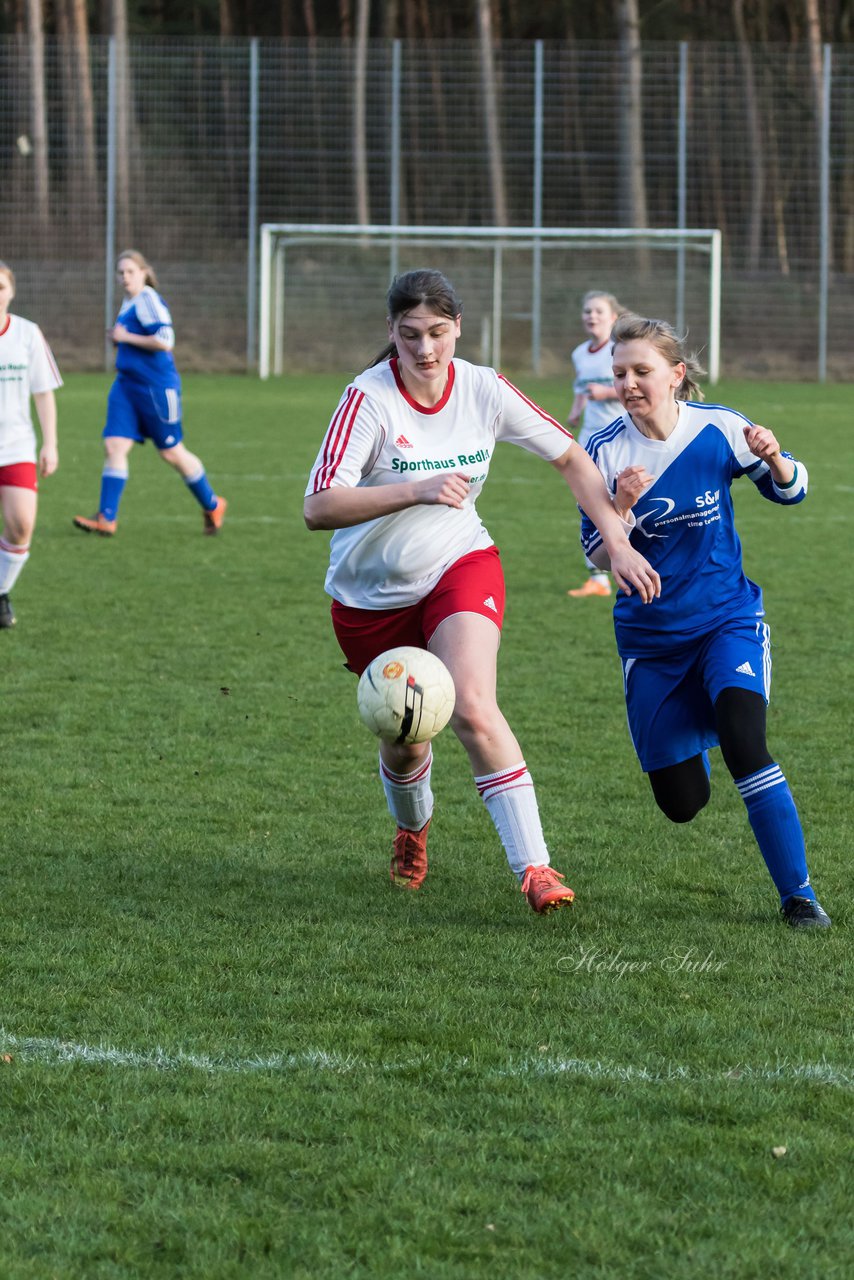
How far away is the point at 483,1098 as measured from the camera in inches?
134

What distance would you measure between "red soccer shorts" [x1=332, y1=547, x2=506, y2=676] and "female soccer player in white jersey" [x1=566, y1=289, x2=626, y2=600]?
17.6 ft

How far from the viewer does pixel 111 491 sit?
41.0ft

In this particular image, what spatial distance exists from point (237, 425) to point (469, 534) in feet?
55.4

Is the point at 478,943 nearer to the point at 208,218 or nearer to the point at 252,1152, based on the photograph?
the point at 252,1152

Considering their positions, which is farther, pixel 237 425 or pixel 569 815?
pixel 237 425

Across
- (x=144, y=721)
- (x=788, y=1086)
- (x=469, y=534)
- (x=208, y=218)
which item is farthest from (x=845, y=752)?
(x=208, y=218)

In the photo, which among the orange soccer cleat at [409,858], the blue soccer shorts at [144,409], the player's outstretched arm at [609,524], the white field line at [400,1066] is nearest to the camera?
the white field line at [400,1066]

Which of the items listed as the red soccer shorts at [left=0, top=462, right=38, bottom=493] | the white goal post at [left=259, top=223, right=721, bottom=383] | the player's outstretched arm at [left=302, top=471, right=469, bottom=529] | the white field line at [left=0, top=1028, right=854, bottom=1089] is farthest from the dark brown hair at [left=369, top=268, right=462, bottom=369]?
the white goal post at [left=259, top=223, right=721, bottom=383]

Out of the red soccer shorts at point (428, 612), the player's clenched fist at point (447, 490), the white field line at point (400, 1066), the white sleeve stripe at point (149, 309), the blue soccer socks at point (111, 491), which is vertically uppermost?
the white sleeve stripe at point (149, 309)

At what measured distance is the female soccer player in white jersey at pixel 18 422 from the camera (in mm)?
8758

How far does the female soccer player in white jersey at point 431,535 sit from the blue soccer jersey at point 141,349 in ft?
24.8

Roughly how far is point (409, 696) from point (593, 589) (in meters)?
6.00

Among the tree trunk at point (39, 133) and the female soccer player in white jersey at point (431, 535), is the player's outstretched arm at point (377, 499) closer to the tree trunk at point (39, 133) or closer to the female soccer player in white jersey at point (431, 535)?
the female soccer player in white jersey at point (431, 535)

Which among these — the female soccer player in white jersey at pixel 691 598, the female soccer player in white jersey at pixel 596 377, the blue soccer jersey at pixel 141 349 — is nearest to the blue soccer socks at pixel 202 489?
the blue soccer jersey at pixel 141 349
